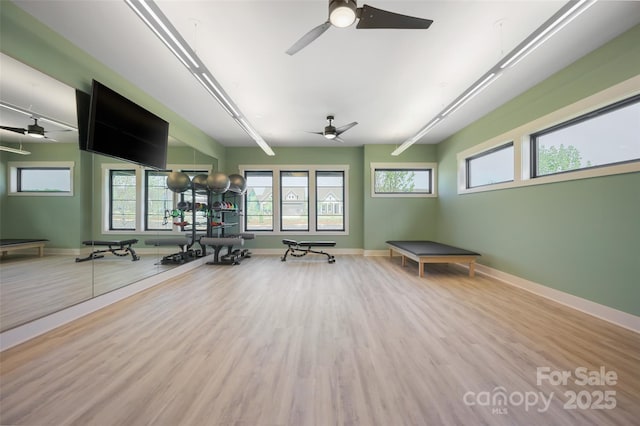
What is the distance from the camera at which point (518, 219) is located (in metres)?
4.05

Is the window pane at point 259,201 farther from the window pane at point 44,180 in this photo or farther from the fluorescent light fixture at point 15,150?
the fluorescent light fixture at point 15,150

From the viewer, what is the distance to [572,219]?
10.4 ft

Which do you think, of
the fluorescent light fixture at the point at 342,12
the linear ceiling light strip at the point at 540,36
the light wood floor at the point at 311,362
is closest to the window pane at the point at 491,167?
the linear ceiling light strip at the point at 540,36

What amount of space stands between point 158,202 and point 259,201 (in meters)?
3.19

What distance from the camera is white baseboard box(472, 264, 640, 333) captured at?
8.31 ft

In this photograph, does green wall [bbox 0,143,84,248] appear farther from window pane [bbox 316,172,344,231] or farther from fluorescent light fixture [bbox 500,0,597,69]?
window pane [bbox 316,172,344,231]

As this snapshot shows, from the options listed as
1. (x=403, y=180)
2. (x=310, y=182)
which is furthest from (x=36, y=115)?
(x=403, y=180)

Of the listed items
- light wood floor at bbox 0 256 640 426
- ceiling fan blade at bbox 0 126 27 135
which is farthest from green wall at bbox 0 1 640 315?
light wood floor at bbox 0 256 640 426

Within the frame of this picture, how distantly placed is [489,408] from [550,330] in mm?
1658

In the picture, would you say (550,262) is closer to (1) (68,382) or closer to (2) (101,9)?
(1) (68,382)

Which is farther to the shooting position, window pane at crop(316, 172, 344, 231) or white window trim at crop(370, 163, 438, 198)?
window pane at crop(316, 172, 344, 231)

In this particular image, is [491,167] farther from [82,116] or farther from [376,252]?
[82,116]

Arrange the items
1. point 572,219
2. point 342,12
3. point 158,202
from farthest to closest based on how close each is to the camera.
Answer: point 158,202 < point 572,219 < point 342,12

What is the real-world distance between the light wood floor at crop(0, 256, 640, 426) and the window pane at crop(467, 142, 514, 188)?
7.62 ft
